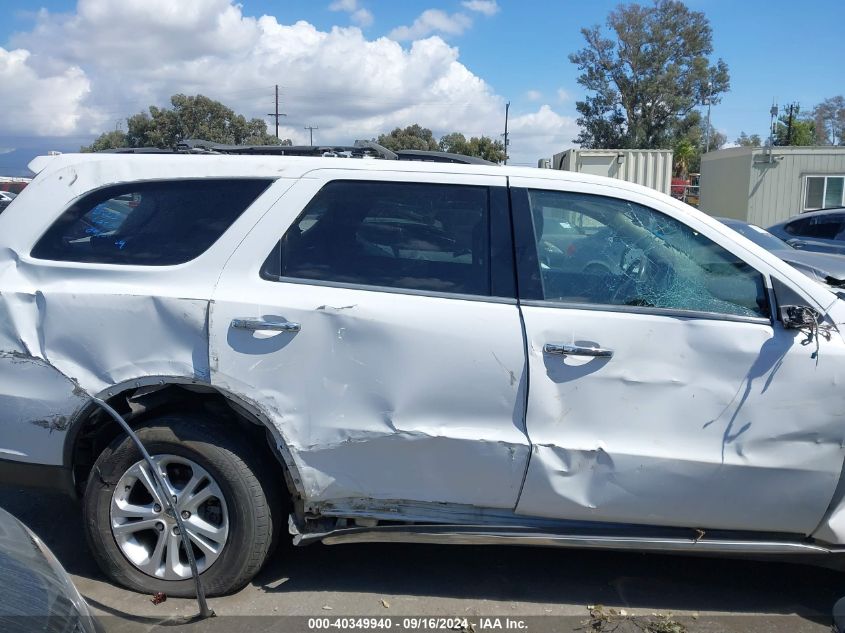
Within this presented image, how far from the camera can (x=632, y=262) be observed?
3.27 metres

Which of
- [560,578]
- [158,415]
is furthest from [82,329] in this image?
[560,578]

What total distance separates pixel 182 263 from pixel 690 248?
221 cm

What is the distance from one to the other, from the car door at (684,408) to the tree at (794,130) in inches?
2366

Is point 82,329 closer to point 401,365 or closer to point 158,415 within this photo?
point 158,415

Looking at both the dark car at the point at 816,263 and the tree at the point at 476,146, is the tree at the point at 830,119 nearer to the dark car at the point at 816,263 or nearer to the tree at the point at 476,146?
the tree at the point at 476,146

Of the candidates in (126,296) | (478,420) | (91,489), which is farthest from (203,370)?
(478,420)

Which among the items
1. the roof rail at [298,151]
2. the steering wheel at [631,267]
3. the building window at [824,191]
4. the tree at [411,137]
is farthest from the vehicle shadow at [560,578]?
the tree at [411,137]

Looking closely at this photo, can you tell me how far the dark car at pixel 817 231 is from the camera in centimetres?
1076

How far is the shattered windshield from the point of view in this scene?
3146mm

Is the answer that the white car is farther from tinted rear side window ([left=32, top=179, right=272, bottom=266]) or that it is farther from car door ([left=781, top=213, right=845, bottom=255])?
car door ([left=781, top=213, right=845, bottom=255])

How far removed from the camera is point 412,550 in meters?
3.92

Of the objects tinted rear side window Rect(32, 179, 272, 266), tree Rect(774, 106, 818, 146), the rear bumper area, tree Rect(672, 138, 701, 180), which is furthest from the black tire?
tree Rect(774, 106, 818, 146)

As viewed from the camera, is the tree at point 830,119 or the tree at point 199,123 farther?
the tree at point 830,119

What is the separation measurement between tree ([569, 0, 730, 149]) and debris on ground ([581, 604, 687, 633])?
48271 millimetres
